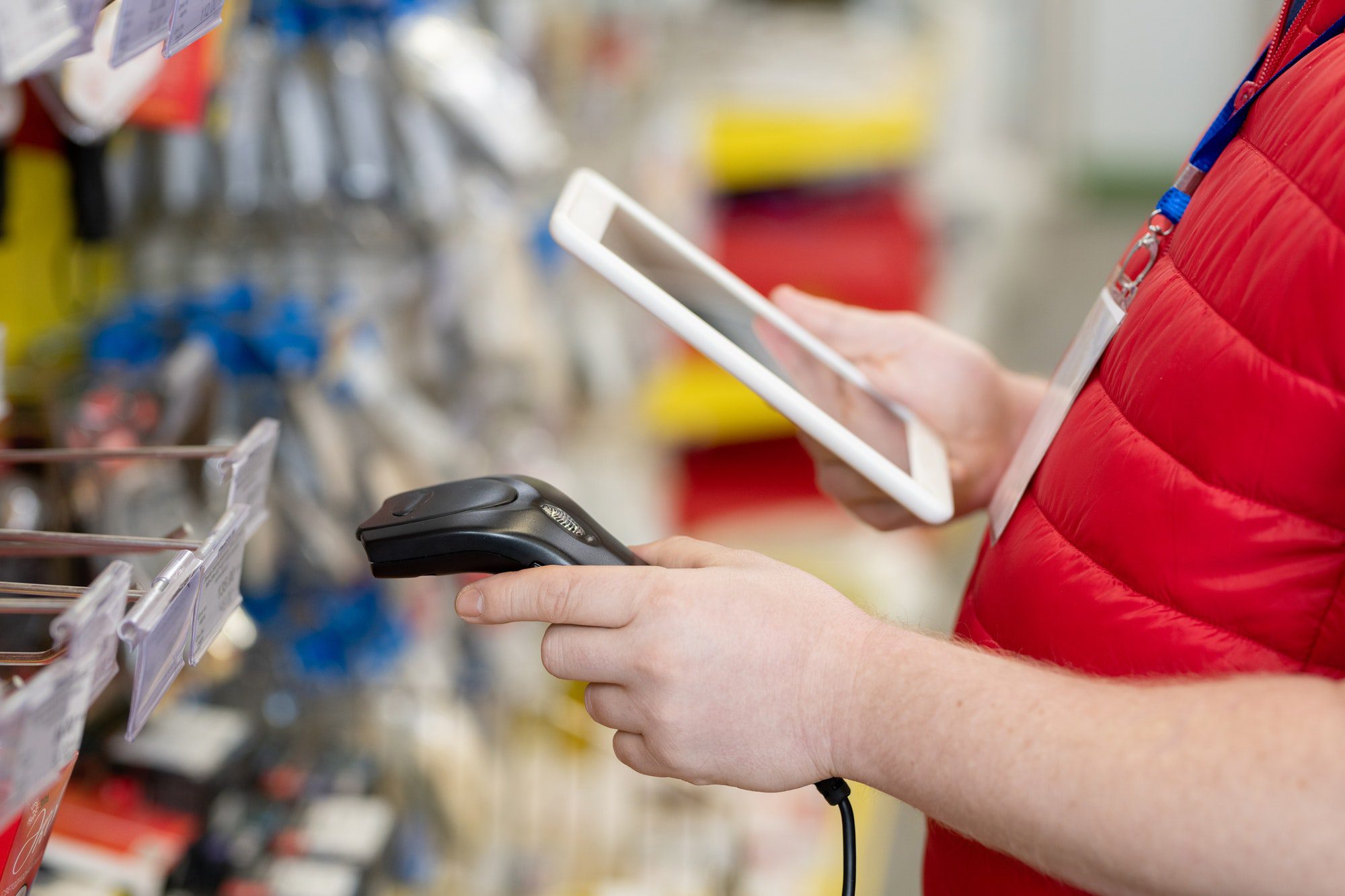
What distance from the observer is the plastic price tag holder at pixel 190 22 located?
0.53 metres

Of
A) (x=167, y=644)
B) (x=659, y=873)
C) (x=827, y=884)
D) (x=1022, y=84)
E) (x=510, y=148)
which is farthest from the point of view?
(x=1022, y=84)

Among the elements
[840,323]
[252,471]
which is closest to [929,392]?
[840,323]

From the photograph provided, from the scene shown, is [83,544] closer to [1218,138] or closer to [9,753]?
[9,753]

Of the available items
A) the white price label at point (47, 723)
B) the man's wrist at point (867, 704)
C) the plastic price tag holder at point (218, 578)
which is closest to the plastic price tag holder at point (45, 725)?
the white price label at point (47, 723)

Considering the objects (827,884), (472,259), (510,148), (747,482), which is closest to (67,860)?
(472,259)

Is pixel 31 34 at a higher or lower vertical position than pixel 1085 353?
higher

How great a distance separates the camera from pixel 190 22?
0.55 m

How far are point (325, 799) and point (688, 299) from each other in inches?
24.5

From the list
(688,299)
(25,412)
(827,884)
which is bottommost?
(827,884)

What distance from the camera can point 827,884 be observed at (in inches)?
73.0

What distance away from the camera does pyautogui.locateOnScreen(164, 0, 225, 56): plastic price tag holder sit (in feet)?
1.74

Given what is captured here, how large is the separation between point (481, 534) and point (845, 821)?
10.5 inches

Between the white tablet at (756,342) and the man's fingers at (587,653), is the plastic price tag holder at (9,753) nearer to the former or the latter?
the man's fingers at (587,653)

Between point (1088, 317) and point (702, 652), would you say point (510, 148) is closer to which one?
point (1088, 317)
